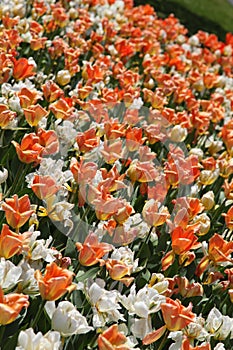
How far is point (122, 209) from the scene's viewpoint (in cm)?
219

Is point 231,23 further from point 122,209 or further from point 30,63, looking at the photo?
point 122,209

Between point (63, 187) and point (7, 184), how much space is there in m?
0.33

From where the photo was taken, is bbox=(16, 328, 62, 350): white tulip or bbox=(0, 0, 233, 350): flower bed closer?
bbox=(16, 328, 62, 350): white tulip

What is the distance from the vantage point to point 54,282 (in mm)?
1576

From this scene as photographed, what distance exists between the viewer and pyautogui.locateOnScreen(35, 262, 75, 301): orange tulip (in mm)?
1571

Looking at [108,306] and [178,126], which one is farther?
[178,126]

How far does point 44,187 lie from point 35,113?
1.89 ft

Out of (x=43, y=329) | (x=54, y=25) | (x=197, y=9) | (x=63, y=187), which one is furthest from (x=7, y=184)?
(x=197, y=9)

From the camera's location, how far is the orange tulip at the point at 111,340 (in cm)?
151

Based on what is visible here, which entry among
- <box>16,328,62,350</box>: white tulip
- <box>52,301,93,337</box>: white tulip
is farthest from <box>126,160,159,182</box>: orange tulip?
<box>16,328,62,350</box>: white tulip

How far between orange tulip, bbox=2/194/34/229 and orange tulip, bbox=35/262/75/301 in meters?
0.29

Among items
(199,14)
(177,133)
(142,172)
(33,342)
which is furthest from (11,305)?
(199,14)

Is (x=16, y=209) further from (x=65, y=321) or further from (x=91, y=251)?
(x=65, y=321)

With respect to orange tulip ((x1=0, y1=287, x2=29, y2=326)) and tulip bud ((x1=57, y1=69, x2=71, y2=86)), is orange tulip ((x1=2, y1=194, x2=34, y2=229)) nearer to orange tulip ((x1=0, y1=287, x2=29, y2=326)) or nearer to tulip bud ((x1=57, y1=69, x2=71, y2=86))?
orange tulip ((x1=0, y1=287, x2=29, y2=326))
